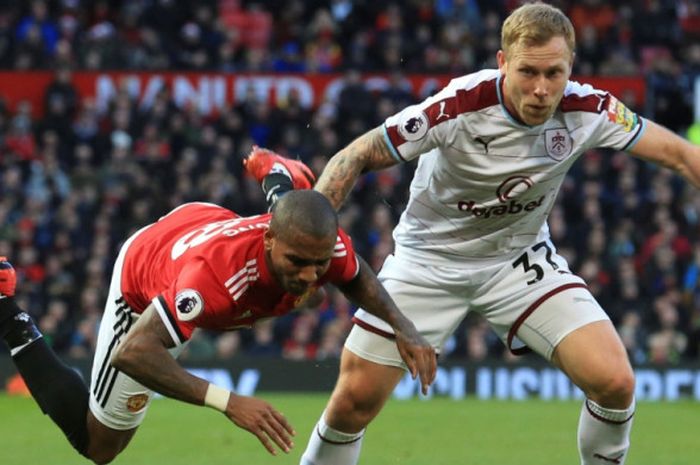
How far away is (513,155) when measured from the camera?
7.57m

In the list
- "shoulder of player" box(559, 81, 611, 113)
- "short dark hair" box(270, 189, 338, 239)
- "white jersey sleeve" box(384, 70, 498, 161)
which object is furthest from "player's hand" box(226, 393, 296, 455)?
"shoulder of player" box(559, 81, 611, 113)

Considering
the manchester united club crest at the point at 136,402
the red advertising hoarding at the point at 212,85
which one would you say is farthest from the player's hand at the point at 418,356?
the red advertising hoarding at the point at 212,85

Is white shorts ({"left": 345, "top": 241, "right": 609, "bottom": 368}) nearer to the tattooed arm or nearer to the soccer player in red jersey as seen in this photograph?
the soccer player in red jersey

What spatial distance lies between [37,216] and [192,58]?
12.9 ft

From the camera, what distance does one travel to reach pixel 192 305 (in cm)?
648

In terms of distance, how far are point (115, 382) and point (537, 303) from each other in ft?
7.41

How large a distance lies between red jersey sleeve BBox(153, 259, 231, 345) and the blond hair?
6.25 feet

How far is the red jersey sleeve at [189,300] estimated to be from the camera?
255 inches

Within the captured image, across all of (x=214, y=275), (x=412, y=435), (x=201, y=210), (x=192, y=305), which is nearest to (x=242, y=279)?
(x=214, y=275)

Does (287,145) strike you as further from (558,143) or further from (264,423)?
(264,423)

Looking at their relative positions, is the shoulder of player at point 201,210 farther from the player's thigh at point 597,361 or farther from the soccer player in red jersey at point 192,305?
the player's thigh at point 597,361

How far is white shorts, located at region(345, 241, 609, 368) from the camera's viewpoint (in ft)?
25.3

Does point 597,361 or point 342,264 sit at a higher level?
point 342,264

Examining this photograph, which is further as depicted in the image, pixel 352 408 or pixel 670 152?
pixel 352 408
